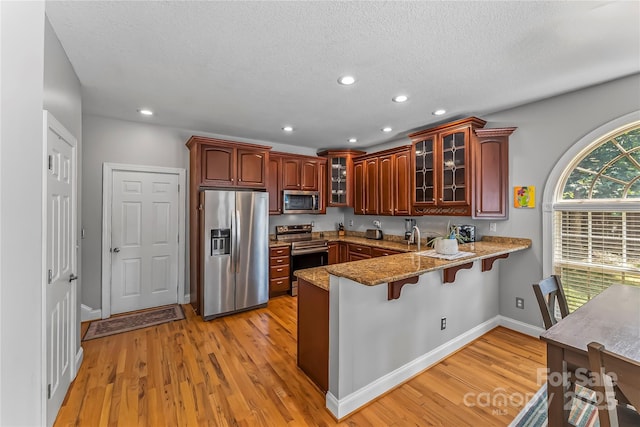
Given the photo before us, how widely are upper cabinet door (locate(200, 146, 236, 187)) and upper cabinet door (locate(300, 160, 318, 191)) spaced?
1356 mm

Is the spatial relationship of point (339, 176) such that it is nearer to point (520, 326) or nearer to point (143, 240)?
point (143, 240)

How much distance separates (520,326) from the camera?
3.16 m

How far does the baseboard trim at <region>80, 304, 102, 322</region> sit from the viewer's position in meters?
3.42

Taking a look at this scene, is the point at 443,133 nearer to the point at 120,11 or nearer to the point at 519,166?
the point at 519,166

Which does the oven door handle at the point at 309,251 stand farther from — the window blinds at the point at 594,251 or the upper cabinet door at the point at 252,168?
the window blinds at the point at 594,251

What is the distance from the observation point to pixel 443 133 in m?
3.50

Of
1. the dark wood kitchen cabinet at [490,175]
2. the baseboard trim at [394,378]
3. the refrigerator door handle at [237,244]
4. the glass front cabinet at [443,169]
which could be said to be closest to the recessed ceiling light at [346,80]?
the glass front cabinet at [443,169]

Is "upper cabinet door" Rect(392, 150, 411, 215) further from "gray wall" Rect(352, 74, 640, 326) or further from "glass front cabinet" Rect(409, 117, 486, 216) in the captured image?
"gray wall" Rect(352, 74, 640, 326)

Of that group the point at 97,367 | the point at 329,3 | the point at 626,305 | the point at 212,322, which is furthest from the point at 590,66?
the point at 97,367

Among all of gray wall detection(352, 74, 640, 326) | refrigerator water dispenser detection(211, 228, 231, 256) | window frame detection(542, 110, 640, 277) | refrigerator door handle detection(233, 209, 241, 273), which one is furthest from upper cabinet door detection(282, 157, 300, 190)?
window frame detection(542, 110, 640, 277)

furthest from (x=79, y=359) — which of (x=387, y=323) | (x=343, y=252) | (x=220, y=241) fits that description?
(x=343, y=252)

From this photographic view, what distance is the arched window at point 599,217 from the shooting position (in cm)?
250

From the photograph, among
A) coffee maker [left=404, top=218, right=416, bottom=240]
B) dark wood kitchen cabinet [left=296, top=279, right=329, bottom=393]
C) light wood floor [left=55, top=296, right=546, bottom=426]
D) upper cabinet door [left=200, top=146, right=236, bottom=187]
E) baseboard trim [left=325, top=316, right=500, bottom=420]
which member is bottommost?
light wood floor [left=55, top=296, right=546, bottom=426]

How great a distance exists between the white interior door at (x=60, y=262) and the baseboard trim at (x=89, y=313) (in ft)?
4.27
